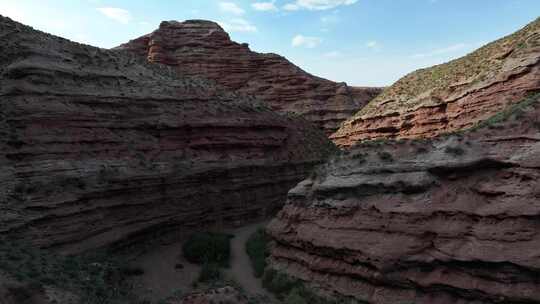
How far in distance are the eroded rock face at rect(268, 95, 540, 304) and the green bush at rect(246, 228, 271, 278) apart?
2707 millimetres

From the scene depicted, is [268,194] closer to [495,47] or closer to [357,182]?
[357,182]

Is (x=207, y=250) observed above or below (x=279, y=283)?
above

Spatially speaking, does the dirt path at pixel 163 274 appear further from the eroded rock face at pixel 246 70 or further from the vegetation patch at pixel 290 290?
the eroded rock face at pixel 246 70

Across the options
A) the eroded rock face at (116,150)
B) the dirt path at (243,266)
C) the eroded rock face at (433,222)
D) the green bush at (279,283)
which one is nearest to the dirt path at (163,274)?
the eroded rock face at (116,150)

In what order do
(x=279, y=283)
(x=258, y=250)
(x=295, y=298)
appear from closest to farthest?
1. (x=295, y=298)
2. (x=279, y=283)
3. (x=258, y=250)

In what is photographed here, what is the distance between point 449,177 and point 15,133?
21.8 metres

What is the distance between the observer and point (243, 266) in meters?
25.5

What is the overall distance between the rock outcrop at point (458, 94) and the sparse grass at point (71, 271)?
31544mm

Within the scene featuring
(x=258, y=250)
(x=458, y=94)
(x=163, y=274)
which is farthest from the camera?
(x=458, y=94)

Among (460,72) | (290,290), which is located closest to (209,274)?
(290,290)

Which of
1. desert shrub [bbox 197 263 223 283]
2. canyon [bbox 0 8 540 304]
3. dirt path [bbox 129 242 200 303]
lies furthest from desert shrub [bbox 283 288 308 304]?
desert shrub [bbox 197 263 223 283]

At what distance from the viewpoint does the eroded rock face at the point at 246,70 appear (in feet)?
218

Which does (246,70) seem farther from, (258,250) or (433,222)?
(433,222)

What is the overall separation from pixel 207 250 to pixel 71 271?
9498 millimetres
